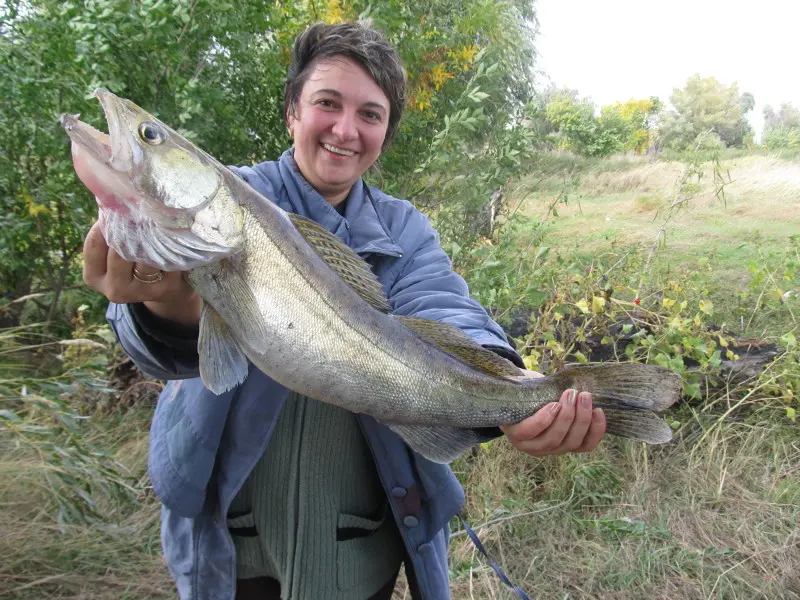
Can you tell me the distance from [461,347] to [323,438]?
0.53m

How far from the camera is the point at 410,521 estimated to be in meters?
1.75

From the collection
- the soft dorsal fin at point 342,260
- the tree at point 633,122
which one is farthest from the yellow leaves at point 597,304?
the tree at point 633,122

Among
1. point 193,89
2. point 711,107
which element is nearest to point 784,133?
point 711,107

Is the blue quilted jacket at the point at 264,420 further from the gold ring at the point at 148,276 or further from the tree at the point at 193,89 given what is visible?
the tree at the point at 193,89

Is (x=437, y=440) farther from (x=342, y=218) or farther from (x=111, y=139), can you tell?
(x=111, y=139)

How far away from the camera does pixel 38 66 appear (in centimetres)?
334

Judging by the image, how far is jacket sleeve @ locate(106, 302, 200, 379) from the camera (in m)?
1.41

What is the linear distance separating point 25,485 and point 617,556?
318 cm

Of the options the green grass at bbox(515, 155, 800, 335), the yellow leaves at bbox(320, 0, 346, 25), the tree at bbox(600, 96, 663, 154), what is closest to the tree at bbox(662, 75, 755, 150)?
the tree at bbox(600, 96, 663, 154)

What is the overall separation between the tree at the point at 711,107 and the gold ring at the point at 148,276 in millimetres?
28237

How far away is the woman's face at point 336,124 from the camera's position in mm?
1795

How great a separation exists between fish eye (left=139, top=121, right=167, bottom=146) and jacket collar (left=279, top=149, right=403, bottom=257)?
539 mm

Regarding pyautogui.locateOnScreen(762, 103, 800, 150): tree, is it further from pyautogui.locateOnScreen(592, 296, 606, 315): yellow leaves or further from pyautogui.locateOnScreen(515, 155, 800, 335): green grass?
pyautogui.locateOnScreen(592, 296, 606, 315): yellow leaves

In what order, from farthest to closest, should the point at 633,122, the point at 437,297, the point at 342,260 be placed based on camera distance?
the point at 633,122, the point at 437,297, the point at 342,260
